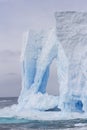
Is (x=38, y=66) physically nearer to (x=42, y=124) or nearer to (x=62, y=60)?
(x=62, y=60)

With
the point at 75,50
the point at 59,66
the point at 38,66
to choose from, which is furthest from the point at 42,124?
the point at 38,66

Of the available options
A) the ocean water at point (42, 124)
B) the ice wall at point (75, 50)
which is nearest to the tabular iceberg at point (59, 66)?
the ice wall at point (75, 50)

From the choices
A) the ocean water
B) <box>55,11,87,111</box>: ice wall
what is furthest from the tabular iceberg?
the ocean water

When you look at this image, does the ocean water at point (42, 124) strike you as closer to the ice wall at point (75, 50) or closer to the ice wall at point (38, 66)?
the ice wall at point (75, 50)

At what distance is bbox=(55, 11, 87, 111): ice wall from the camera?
2497 centimetres

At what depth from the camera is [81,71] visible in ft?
82.1

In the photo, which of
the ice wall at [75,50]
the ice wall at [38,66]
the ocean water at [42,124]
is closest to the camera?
the ocean water at [42,124]

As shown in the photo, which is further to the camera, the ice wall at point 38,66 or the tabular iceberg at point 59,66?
the ice wall at point 38,66

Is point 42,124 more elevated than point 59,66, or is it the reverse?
point 59,66

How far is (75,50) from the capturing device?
25.7 m

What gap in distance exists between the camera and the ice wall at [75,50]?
81.9ft

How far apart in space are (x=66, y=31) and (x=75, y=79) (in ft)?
10.3

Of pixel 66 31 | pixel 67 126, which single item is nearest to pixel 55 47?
pixel 66 31

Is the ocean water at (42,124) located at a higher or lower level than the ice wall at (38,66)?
lower
